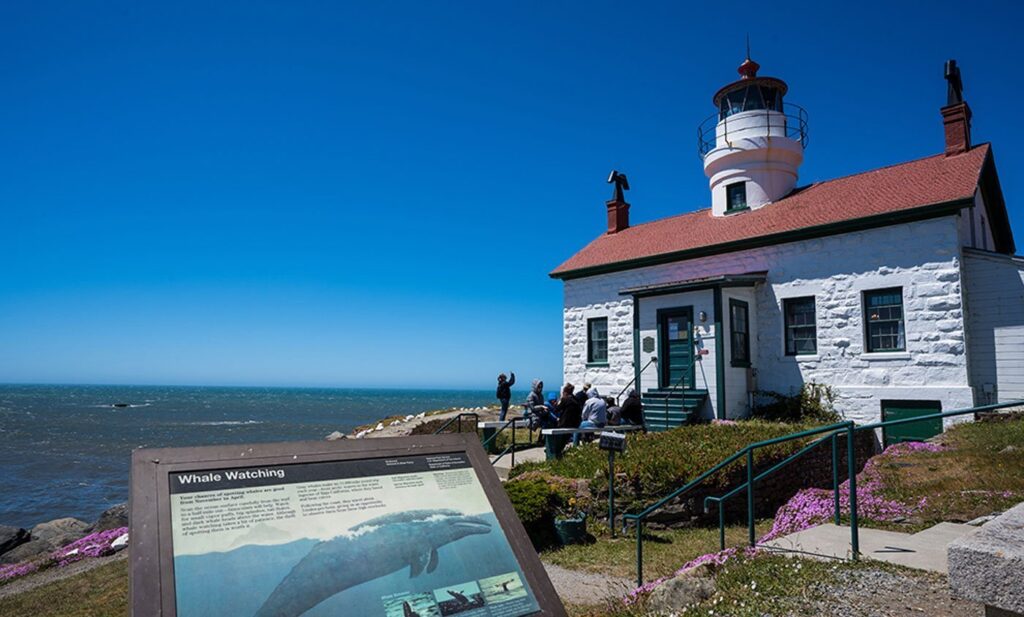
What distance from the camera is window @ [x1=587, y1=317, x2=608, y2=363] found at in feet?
69.2

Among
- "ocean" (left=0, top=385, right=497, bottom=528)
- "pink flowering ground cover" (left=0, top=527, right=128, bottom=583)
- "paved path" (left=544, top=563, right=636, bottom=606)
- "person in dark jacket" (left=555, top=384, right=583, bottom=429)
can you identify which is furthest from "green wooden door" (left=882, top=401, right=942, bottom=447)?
"ocean" (left=0, top=385, right=497, bottom=528)

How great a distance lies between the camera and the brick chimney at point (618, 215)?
2425 centimetres

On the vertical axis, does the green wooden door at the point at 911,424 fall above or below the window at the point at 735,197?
below

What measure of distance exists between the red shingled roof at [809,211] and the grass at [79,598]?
15206 millimetres

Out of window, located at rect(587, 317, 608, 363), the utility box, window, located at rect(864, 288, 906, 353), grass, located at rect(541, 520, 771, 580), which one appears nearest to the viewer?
grass, located at rect(541, 520, 771, 580)

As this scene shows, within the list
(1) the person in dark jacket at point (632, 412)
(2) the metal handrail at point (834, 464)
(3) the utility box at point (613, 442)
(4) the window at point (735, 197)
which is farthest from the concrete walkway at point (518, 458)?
(4) the window at point (735, 197)

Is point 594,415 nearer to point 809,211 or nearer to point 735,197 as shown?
point 809,211

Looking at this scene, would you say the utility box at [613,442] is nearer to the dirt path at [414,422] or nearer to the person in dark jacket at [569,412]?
the person in dark jacket at [569,412]

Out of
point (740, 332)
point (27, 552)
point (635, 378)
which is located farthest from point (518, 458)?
point (27, 552)

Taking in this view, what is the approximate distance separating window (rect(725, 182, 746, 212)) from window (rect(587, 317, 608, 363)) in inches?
207

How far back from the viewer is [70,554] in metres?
13.3

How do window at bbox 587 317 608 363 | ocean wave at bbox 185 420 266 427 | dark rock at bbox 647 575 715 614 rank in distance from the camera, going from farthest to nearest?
ocean wave at bbox 185 420 266 427 < window at bbox 587 317 608 363 < dark rock at bbox 647 575 715 614

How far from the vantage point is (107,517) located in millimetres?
15727

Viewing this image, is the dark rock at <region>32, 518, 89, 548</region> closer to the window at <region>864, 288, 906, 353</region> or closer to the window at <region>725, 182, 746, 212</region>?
the window at <region>864, 288, 906, 353</region>
